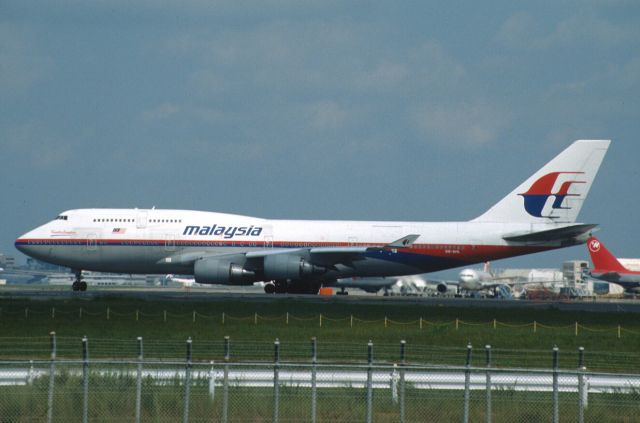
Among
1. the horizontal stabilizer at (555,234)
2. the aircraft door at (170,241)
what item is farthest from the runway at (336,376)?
the aircraft door at (170,241)

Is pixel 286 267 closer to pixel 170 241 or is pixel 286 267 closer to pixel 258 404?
pixel 170 241

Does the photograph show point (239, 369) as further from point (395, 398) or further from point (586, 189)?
point (586, 189)

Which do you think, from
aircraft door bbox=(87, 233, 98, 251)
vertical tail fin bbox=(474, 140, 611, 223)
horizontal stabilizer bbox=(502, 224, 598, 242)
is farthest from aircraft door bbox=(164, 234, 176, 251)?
horizontal stabilizer bbox=(502, 224, 598, 242)

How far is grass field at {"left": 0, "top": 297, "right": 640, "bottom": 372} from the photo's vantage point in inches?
1054

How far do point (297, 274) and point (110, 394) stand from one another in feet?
139

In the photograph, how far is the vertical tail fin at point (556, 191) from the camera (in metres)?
64.3

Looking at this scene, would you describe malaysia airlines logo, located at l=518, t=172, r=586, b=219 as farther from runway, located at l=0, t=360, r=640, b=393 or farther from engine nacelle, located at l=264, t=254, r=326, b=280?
runway, located at l=0, t=360, r=640, b=393

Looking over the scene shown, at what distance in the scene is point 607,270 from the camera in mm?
87688

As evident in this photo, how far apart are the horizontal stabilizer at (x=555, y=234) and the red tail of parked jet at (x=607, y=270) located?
27629 mm

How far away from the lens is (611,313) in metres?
45.5

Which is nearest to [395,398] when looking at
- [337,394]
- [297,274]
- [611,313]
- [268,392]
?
→ [337,394]

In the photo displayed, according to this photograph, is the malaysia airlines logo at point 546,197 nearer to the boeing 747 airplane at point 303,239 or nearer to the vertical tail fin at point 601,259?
the boeing 747 airplane at point 303,239

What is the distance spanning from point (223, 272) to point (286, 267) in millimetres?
3589

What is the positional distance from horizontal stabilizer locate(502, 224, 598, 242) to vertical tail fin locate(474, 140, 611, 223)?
2.11 metres
